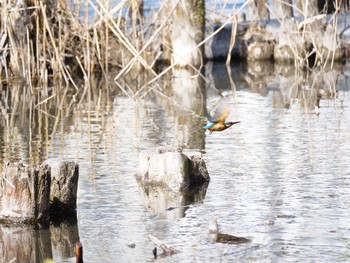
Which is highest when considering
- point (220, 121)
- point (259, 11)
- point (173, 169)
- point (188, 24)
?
point (259, 11)

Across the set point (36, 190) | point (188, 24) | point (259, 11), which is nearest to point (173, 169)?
point (36, 190)

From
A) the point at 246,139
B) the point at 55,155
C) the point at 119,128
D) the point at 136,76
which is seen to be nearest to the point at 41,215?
the point at 55,155

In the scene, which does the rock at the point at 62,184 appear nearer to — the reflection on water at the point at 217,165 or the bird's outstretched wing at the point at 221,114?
the reflection on water at the point at 217,165

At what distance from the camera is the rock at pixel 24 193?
6926mm

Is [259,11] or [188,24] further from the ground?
[259,11]

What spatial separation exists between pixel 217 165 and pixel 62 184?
2.15 m

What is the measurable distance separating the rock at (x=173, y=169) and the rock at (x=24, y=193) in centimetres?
126

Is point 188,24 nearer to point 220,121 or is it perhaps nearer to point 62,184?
point 220,121

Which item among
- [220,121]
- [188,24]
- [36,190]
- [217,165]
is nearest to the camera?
[36,190]

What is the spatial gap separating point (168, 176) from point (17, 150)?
2.55 meters

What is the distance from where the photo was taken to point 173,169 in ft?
26.5

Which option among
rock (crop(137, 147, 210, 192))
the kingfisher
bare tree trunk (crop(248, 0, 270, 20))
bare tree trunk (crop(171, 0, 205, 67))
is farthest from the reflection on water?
bare tree trunk (crop(248, 0, 270, 20))

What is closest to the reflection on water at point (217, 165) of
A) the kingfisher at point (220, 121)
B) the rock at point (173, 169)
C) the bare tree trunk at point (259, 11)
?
the rock at point (173, 169)

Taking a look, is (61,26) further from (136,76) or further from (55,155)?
(55,155)
